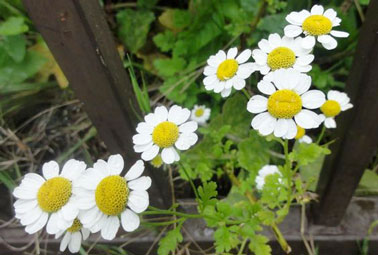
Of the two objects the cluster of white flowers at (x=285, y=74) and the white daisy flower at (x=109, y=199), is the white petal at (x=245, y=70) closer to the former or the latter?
the cluster of white flowers at (x=285, y=74)

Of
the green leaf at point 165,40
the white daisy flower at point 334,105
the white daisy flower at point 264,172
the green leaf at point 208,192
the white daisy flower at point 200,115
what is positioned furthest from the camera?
the green leaf at point 165,40

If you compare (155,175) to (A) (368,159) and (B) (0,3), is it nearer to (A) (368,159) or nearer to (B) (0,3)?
(A) (368,159)

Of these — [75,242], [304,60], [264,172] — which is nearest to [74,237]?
[75,242]

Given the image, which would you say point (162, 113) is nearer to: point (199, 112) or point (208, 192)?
point (208, 192)

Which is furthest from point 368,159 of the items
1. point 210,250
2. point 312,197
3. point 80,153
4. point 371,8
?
point 80,153

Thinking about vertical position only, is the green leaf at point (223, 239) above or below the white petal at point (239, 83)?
below

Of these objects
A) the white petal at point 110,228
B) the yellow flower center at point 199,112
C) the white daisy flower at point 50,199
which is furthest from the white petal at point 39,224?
the yellow flower center at point 199,112
